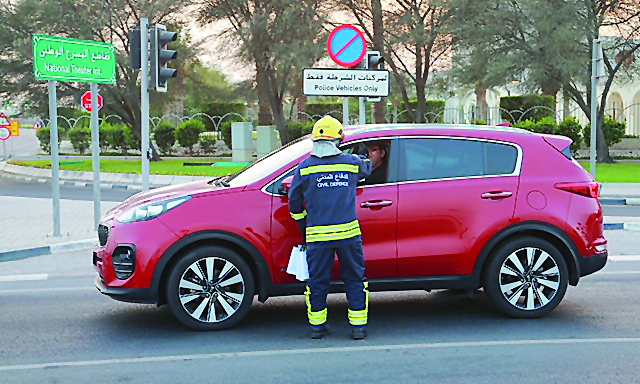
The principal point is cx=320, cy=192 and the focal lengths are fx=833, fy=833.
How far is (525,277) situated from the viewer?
7.05m

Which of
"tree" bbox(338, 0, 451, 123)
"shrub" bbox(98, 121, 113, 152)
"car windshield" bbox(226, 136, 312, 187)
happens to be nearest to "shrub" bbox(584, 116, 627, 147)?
"tree" bbox(338, 0, 451, 123)

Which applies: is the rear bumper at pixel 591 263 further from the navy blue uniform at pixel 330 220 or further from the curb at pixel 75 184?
the curb at pixel 75 184

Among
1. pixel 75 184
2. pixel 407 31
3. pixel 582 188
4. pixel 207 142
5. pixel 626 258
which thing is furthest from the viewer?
pixel 207 142

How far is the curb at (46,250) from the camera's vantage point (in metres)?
11.1

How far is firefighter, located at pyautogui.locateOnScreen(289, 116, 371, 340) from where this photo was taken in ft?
20.6

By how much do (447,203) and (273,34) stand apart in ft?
79.3

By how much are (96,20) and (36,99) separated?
4930 mm

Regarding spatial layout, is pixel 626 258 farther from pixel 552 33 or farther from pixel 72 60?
pixel 552 33

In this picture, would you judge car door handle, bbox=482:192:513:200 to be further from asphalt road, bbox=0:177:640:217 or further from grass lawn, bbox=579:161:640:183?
grass lawn, bbox=579:161:640:183

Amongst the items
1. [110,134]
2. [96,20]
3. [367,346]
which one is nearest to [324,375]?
[367,346]

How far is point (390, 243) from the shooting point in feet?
22.4

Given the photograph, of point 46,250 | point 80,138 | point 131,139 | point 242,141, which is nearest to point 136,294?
point 46,250

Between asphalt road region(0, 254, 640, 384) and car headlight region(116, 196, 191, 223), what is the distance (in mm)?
951

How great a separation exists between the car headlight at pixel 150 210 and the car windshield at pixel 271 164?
0.50m
